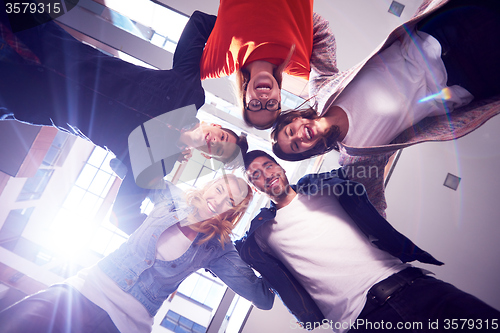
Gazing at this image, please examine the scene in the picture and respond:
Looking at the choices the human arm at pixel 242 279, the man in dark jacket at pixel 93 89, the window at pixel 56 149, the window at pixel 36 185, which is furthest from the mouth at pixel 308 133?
the window at pixel 36 185

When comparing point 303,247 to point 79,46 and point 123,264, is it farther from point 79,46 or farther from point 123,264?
point 79,46

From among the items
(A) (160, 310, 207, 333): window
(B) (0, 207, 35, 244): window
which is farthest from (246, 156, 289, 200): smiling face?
(B) (0, 207, 35, 244): window

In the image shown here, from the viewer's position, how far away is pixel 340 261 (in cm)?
106

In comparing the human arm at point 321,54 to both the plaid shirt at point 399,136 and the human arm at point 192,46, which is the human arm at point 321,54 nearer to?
the plaid shirt at point 399,136

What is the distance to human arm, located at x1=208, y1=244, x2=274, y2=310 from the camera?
122cm

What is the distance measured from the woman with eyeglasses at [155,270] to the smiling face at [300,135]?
0.42 meters

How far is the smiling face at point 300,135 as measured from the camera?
119 cm

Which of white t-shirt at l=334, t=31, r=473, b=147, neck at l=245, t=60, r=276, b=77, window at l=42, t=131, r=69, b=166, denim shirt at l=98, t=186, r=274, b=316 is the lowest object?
window at l=42, t=131, r=69, b=166

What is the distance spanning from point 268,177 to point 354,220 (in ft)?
1.80

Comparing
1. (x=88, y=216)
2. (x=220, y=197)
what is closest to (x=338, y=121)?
(x=220, y=197)

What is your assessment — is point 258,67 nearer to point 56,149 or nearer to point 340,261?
point 340,261

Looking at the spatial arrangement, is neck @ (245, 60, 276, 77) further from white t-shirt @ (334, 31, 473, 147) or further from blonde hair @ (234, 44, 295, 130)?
white t-shirt @ (334, 31, 473, 147)

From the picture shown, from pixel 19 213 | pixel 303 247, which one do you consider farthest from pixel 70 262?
pixel 303 247

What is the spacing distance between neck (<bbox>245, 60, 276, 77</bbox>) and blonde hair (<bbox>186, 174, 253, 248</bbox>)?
2.21 feet
